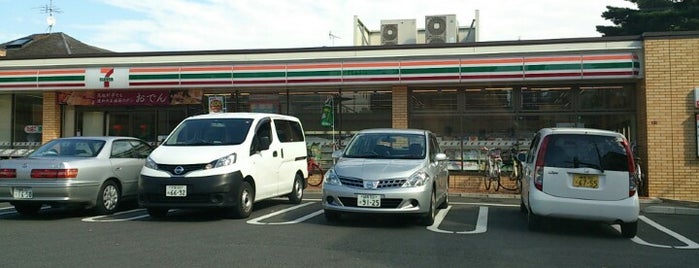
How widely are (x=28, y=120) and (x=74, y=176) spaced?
35.1 feet

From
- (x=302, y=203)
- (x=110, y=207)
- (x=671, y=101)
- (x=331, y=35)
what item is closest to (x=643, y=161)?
(x=671, y=101)

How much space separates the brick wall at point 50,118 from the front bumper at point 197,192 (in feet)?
34.7

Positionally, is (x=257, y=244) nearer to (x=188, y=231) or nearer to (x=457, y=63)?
(x=188, y=231)

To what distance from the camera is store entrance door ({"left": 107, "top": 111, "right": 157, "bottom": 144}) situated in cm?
1738

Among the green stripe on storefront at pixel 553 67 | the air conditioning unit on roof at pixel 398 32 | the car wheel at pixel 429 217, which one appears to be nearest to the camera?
the car wheel at pixel 429 217

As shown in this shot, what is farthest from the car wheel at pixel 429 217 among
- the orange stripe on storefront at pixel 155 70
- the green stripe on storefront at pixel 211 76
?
the orange stripe on storefront at pixel 155 70

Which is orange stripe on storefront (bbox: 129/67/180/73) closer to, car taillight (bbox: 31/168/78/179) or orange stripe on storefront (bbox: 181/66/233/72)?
orange stripe on storefront (bbox: 181/66/233/72)

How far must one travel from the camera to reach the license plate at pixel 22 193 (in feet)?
29.2

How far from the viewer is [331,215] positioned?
28.3ft

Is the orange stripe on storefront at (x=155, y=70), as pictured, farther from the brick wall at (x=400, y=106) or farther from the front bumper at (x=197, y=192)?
the front bumper at (x=197, y=192)

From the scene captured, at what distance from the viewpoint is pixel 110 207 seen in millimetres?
9703

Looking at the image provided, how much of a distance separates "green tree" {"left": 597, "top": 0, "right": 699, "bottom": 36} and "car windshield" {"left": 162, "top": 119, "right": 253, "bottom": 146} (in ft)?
82.0

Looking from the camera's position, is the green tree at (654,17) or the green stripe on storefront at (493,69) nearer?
the green stripe on storefront at (493,69)

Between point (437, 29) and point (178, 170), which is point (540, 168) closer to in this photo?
point (178, 170)
